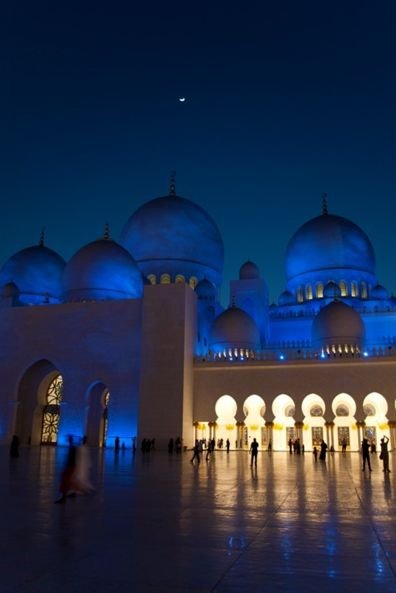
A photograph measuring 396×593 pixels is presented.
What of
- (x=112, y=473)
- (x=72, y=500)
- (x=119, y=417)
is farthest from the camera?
(x=119, y=417)

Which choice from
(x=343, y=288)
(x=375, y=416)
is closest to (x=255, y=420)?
(x=375, y=416)

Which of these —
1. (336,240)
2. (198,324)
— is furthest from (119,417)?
(336,240)

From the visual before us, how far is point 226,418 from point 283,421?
2.22 m

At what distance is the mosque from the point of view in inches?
811

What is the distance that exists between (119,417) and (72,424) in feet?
6.65

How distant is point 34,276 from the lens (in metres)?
28.5

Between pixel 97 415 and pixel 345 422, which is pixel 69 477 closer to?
pixel 345 422

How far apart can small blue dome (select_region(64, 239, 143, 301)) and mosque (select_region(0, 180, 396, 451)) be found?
0.05 metres

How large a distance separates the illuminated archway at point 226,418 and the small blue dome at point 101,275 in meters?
6.76

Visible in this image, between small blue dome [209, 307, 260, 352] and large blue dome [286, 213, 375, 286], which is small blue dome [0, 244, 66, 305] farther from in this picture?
large blue dome [286, 213, 375, 286]


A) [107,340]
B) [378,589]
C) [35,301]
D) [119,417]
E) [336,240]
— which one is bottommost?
[378,589]

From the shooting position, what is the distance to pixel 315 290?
27.8 meters

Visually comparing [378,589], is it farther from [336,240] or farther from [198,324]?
[336,240]

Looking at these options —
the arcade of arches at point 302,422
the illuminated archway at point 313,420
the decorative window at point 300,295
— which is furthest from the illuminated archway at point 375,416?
the decorative window at point 300,295
